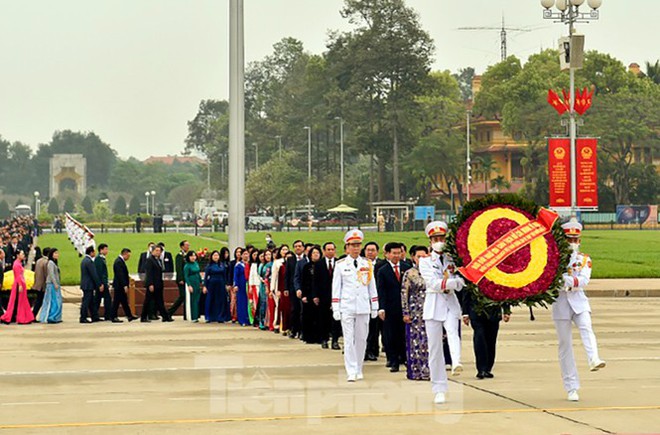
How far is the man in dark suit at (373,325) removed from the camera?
58.5 ft

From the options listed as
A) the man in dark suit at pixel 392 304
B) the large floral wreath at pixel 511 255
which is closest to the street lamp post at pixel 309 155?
the man in dark suit at pixel 392 304

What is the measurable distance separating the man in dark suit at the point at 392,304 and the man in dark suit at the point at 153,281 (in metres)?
10.6

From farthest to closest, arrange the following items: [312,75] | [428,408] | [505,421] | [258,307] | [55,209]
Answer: [55,209]
[312,75]
[258,307]
[428,408]
[505,421]

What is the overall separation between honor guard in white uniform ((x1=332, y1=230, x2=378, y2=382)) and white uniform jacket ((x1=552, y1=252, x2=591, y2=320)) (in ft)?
10.4

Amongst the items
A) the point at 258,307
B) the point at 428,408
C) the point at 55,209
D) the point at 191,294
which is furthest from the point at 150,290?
the point at 55,209

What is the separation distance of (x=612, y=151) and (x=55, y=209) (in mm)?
113949

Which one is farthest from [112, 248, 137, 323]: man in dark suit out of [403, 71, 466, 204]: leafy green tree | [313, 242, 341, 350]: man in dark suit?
[403, 71, 466, 204]: leafy green tree

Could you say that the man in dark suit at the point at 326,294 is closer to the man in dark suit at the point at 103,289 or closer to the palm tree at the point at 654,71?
the man in dark suit at the point at 103,289

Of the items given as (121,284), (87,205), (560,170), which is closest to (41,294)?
(121,284)

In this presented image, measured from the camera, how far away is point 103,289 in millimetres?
27062

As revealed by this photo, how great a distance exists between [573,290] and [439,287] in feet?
4.67

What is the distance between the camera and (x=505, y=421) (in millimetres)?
12484

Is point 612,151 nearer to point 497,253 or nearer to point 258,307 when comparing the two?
point 258,307

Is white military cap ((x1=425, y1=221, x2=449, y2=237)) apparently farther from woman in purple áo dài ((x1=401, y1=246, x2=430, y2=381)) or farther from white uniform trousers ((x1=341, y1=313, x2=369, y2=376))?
white uniform trousers ((x1=341, y1=313, x2=369, y2=376))
